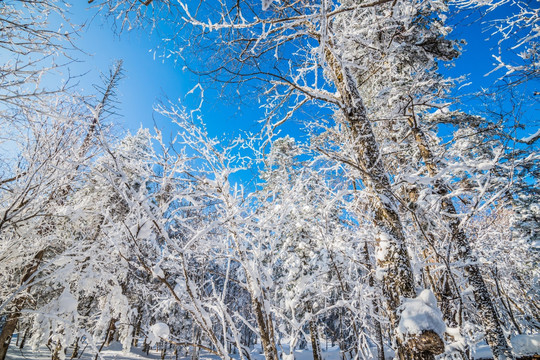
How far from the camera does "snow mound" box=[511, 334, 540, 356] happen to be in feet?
27.2

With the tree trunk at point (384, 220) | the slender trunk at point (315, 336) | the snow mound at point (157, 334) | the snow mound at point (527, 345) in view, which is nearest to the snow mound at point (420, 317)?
the tree trunk at point (384, 220)

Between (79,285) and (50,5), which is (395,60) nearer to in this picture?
(50,5)

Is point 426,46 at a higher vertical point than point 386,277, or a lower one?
higher

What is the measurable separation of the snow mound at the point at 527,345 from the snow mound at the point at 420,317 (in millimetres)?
10631

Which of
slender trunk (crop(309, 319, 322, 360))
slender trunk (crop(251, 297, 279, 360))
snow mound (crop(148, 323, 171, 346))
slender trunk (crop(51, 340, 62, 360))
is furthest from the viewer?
slender trunk (crop(51, 340, 62, 360))

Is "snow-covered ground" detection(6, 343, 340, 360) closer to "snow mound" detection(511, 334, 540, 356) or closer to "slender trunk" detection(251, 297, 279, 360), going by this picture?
"snow mound" detection(511, 334, 540, 356)

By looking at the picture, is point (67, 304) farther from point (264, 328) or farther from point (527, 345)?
point (527, 345)

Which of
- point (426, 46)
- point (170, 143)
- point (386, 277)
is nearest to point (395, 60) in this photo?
point (426, 46)

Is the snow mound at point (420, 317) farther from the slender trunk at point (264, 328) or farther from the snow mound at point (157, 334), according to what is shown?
the snow mound at point (157, 334)

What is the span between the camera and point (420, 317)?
208cm

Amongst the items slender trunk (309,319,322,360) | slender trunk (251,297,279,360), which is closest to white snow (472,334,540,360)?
slender trunk (309,319,322,360)

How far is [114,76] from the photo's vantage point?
12.9 m

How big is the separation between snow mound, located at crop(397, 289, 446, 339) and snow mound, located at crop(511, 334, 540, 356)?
1063 centimetres

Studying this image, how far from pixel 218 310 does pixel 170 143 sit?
1.55 m
